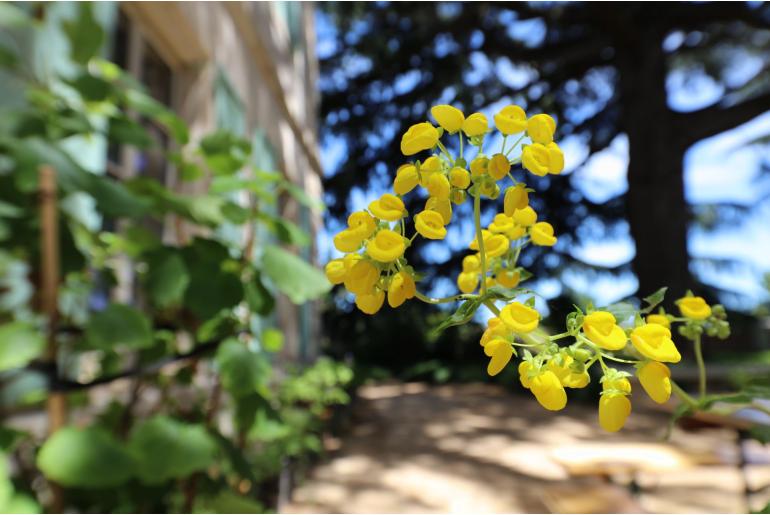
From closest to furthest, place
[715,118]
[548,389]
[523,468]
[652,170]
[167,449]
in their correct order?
[548,389] < [167,449] < [523,468] < [715,118] < [652,170]

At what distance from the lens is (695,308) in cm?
45

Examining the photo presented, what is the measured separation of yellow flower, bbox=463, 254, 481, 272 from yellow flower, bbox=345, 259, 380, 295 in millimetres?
144

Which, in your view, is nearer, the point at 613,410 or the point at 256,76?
the point at 613,410

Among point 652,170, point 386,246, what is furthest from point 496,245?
point 652,170

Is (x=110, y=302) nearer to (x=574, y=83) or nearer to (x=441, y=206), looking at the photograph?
(x=441, y=206)

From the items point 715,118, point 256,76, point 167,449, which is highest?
point 715,118

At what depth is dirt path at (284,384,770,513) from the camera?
2.37 m

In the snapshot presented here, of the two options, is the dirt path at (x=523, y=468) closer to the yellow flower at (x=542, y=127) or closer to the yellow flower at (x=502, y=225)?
the yellow flower at (x=502, y=225)

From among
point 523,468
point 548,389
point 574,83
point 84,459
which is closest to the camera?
point 548,389

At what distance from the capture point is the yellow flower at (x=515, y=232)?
43 cm

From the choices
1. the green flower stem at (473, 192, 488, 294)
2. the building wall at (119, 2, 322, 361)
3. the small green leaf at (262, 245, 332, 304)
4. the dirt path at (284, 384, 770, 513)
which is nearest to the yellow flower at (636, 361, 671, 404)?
the green flower stem at (473, 192, 488, 294)

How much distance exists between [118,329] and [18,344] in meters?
0.16

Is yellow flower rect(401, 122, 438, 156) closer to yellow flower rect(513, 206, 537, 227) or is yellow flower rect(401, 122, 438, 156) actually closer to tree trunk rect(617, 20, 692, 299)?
yellow flower rect(513, 206, 537, 227)

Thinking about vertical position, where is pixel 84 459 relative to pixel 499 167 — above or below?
below
